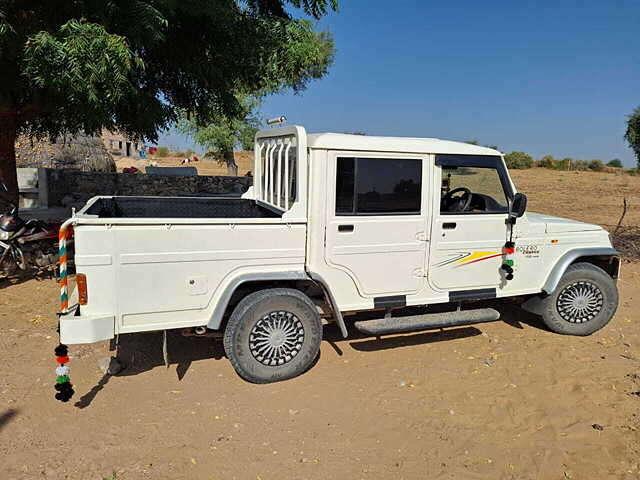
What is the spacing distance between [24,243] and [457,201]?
19.7 ft

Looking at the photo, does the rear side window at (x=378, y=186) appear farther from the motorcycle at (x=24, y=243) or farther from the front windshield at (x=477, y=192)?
the motorcycle at (x=24, y=243)

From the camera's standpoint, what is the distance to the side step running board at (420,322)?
15.6 ft

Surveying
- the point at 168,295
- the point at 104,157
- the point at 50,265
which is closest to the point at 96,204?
the point at 168,295

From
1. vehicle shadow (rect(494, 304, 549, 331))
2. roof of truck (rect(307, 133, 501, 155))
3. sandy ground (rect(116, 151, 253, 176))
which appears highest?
sandy ground (rect(116, 151, 253, 176))

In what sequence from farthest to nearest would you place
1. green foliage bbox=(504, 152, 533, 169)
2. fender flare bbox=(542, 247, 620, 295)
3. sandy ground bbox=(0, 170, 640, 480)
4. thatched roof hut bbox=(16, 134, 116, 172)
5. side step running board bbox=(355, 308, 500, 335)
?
1. green foliage bbox=(504, 152, 533, 169)
2. thatched roof hut bbox=(16, 134, 116, 172)
3. fender flare bbox=(542, 247, 620, 295)
4. side step running board bbox=(355, 308, 500, 335)
5. sandy ground bbox=(0, 170, 640, 480)

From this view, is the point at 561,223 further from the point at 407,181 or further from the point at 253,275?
the point at 253,275

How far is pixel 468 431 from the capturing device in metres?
3.91

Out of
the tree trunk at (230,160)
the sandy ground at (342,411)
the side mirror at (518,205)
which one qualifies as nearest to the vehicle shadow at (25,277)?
the sandy ground at (342,411)

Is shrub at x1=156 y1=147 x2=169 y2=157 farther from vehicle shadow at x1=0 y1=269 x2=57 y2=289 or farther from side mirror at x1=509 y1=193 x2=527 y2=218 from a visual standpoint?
side mirror at x1=509 y1=193 x2=527 y2=218

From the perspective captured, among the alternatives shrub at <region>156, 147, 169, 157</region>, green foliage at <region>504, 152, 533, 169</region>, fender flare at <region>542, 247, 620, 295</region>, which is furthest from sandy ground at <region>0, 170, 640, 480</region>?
shrub at <region>156, 147, 169, 157</region>

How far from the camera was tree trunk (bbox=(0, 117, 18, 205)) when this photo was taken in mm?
8102

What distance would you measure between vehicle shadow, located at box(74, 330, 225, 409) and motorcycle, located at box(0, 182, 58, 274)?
9.01ft

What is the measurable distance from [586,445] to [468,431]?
2.81ft

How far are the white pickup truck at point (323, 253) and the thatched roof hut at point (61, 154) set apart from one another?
13.7 metres
